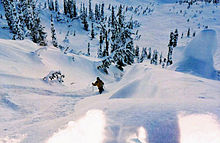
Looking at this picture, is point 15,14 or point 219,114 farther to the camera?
point 15,14

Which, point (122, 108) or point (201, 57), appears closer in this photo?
point (122, 108)

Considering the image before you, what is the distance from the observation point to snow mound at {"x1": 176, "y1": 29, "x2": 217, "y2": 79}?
782 cm

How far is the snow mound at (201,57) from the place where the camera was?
7.82 m

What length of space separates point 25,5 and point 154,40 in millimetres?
42363

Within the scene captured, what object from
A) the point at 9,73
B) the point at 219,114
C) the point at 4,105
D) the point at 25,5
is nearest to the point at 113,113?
the point at 219,114

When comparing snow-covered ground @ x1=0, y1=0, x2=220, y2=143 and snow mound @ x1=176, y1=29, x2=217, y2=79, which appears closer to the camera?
snow-covered ground @ x1=0, y1=0, x2=220, y2=143

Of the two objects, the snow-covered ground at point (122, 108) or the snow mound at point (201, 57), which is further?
the snow mound at point (201, 57)

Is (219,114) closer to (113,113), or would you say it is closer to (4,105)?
(113,113)

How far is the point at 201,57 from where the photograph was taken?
8023 mm

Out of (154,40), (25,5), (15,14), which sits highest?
(25,5)

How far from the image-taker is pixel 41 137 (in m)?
2.11

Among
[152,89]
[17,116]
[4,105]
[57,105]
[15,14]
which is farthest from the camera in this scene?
[15,14]

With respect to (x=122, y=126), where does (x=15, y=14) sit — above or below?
→ above

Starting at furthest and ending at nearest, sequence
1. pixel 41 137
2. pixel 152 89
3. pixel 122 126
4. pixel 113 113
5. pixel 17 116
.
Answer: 1. pixel 152 89
2. pixel 17 116
3. pixel 113 113
4. pixel 41 137
5. pixel 122 126
